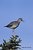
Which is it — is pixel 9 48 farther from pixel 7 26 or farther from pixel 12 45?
pixel 7 26

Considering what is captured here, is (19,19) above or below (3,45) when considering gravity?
above

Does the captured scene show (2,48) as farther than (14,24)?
No

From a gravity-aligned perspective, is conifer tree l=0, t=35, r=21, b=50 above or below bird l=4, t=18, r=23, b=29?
below

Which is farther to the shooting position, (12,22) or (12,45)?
(12,22)

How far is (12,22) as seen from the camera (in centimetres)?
880

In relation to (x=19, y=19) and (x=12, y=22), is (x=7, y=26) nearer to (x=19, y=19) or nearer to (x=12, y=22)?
(x=12, y=22)

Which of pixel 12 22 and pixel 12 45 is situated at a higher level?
pixel 12 22

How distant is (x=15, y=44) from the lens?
7852 mm

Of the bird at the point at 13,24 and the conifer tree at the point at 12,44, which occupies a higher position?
the bird at the point at 13,24

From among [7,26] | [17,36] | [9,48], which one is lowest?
[9,48]

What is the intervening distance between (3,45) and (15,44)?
2.54 feet

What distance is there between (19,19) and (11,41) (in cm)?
183

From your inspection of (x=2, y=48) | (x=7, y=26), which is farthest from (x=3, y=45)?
(x=7, y=26)

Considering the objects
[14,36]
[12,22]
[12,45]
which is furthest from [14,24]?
[12,45]
